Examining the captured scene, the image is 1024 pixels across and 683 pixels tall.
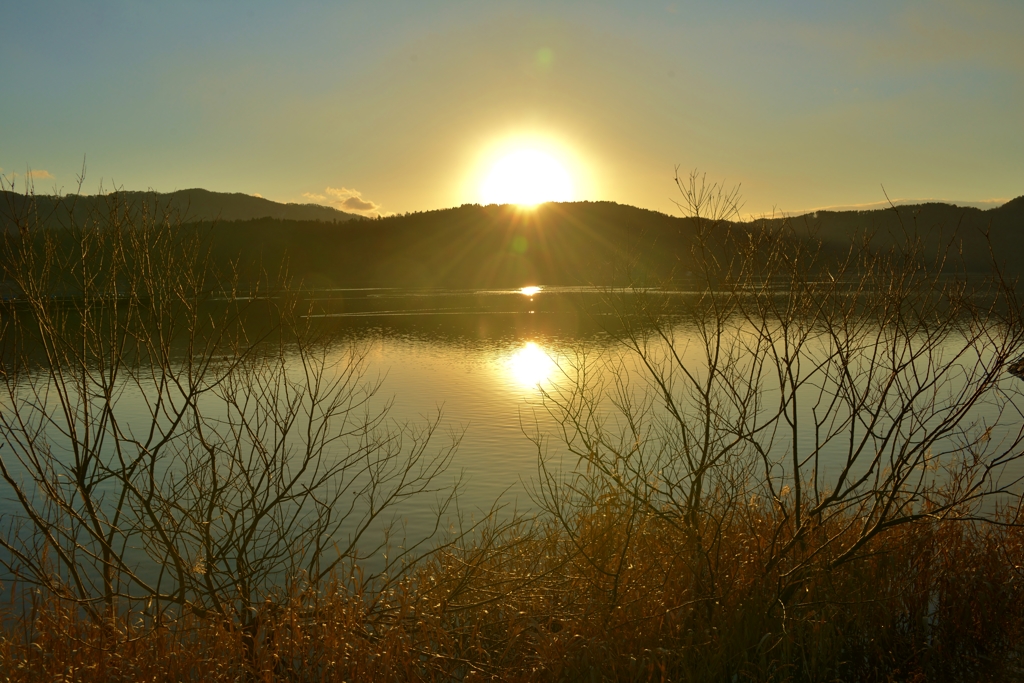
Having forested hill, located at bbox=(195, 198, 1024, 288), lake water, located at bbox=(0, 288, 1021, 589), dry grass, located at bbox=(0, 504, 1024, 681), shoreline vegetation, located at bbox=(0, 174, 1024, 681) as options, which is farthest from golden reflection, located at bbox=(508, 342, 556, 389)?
forested hill, located at bbox=(195, 198, 1024, 288)

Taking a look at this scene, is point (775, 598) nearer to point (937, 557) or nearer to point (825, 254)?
point (937, 557)

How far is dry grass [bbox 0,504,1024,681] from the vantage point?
→ 5.53 meters

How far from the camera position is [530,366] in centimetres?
2688

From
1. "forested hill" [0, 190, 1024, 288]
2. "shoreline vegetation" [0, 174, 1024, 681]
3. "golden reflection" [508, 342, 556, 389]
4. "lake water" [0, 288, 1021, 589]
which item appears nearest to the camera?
"shoreline vegetation" [0, 174, 1024, 681]

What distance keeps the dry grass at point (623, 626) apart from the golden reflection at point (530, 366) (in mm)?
14781

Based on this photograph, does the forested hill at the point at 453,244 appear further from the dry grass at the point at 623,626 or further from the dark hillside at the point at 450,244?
the dry grass at the point at 623,626

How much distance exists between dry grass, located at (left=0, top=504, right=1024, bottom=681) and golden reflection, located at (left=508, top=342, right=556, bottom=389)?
48.5ft

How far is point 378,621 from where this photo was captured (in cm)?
598

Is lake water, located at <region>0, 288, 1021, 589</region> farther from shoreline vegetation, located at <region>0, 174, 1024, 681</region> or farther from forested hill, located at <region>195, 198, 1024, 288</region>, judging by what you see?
forested hill, located at <region>195, 198, 1024, 288</region>

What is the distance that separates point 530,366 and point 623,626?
20.6 meters

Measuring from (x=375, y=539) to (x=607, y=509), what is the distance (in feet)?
13.7

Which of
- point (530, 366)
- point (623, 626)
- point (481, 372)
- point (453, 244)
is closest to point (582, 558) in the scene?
point (623, 626)

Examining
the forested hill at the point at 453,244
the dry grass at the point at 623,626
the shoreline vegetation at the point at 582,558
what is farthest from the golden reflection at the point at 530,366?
the forested hill at the point at 453,244

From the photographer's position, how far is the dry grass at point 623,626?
5531 millimetres
